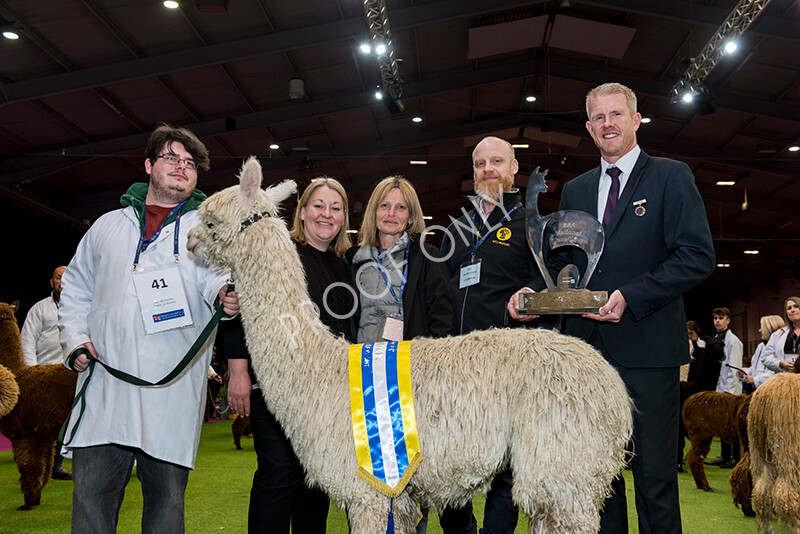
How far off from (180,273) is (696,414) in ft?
21.5

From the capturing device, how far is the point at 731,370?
30.6 feet

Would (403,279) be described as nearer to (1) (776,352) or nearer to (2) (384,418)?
(2) (384,418)

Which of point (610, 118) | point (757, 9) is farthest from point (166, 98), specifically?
point (610, 118)

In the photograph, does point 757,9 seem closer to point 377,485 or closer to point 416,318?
point 416,318

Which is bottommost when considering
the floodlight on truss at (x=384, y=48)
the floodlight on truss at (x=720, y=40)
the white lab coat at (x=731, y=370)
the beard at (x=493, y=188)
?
the white lab coat at (x=731, y=370)

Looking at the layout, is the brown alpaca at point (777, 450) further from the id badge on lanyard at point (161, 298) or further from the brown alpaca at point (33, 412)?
the brown alpaca at point (33, 412)

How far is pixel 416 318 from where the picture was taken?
9.83 ft

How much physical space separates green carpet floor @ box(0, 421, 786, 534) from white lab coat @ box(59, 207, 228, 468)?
259 centimetres

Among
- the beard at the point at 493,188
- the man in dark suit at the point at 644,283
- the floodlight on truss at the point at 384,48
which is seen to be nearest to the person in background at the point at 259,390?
the beard at the point at 493,188

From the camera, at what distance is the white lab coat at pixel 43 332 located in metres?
6.67

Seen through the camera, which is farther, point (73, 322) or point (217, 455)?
point (217, 455)

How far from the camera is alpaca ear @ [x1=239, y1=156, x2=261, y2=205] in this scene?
248 cm

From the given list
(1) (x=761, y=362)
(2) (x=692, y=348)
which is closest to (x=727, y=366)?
(1) (x=761, y=362)

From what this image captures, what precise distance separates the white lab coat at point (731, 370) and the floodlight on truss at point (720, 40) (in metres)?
4.30
